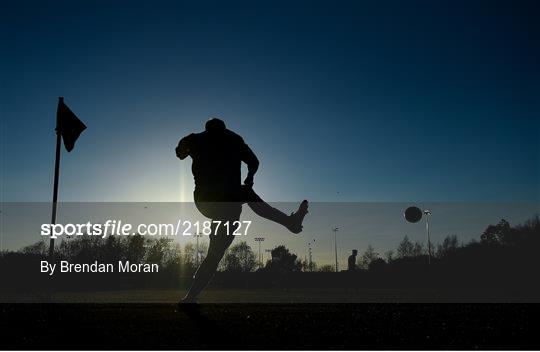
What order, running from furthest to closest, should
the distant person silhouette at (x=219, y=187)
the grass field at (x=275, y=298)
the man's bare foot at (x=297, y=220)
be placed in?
1. the grass field at (x=275, y=298)
2. the man's bare foot at (x=297, y=220)
3. the distant person silhouette at (x=219, y=187)

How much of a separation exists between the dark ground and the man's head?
2749 millimetres

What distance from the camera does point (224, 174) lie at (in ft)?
22.6

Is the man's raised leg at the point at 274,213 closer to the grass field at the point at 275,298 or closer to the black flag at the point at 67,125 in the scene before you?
the grass field at the point at 275,298

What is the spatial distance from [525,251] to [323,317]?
62114 mm

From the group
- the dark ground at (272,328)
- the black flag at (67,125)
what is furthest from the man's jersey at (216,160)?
the black flag at (67,125)

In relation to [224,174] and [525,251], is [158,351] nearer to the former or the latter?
[224,174]

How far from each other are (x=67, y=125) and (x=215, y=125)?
17.1ft

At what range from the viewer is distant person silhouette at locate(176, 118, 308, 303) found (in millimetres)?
6766

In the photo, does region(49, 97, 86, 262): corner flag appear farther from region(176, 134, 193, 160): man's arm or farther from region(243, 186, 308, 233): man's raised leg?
region(243, 186, 308, 233): man's raised leg

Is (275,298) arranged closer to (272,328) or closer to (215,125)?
(215,125)

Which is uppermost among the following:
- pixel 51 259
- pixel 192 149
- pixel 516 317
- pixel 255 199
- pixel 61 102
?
pixel 61 102

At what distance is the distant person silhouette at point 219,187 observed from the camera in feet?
22.2

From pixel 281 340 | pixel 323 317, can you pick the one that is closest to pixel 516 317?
pixel 323 317

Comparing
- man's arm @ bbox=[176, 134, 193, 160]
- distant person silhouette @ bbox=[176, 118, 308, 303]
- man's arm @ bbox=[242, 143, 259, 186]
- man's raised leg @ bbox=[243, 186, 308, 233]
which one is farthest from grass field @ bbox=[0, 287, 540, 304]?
man's arm @ bbox=[176, 134, 193, 160]
